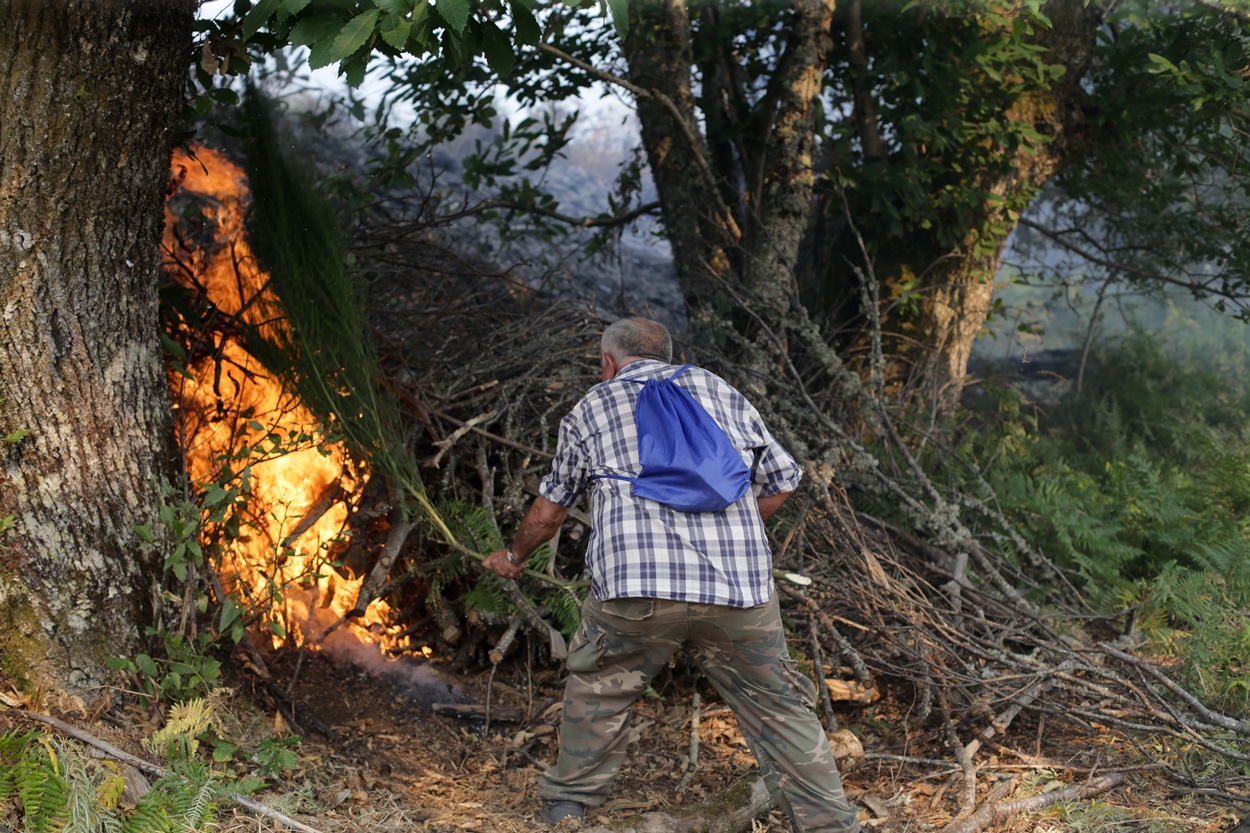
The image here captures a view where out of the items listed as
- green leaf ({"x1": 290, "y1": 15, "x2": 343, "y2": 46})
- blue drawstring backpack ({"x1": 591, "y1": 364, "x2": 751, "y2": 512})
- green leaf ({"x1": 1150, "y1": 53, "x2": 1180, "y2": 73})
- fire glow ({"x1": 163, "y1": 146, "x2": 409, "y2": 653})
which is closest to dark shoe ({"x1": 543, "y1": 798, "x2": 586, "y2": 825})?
blue drawstring backpack ({"x1": 591, "y1": 364, "x2": 751, "y2": 512})

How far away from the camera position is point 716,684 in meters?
3.44

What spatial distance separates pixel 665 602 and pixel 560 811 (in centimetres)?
93

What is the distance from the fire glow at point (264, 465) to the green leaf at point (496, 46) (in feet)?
5.06

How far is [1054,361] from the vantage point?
12.5m

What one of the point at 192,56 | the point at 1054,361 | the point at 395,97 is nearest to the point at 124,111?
the point at 192,56

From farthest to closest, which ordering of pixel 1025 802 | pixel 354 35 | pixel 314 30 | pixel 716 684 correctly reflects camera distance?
pixel 1025 802 < pixel 716 684 < pixel 314 30 < pixel 354 35

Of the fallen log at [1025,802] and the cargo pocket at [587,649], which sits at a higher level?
the cargo pocket at [587,649]

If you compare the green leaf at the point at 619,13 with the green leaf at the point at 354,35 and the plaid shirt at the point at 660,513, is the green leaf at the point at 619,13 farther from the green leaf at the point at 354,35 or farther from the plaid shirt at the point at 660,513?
the plaid shirt at the point at 660,513

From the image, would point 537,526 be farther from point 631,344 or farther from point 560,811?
point 560,811

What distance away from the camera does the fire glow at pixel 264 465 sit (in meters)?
4.07

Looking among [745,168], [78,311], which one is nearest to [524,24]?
[78,311]

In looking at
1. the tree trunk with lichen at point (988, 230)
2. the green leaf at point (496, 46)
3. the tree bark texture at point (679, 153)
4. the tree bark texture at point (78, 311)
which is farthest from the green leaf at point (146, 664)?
the tree trunk with lichen at point (988, 230)

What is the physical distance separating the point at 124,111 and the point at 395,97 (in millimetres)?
3369

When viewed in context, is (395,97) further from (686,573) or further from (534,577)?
(686,573)
